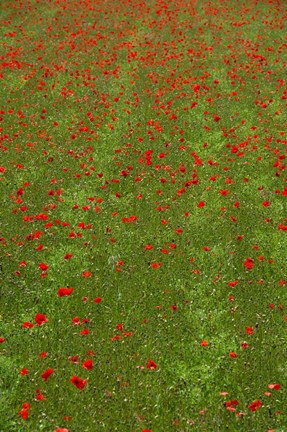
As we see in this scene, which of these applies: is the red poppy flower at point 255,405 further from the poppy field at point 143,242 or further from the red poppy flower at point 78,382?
the red poppy flower at point 78,382


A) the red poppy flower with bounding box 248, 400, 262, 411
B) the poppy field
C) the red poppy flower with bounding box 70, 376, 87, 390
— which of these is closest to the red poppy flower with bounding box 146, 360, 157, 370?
the poppy field

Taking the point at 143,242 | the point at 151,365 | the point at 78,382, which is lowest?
the point at 143,242

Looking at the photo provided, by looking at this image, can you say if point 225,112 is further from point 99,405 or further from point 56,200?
point 99,405

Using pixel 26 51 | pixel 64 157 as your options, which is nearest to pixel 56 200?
pixel 64 157

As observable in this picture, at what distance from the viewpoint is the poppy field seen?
5.30m

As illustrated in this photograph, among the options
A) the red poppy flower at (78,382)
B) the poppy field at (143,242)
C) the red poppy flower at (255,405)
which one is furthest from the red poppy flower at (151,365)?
the red poppy flower at (255,405)

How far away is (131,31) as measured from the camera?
64.5 feet

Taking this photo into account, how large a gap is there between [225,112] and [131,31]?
8705 mm

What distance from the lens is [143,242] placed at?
26.6 feet

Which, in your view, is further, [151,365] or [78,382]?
[151,365]

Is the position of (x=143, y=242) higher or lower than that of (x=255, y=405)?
lower

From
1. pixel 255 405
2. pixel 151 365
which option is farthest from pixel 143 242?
pixel 255 405

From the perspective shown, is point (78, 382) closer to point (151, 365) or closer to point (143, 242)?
point (151, 365)

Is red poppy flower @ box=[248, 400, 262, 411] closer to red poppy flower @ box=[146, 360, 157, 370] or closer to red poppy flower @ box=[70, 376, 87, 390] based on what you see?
red poppy flower @ box=[146, 360, 157, 370]
